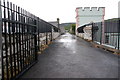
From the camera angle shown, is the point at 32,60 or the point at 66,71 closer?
the point at 66,71

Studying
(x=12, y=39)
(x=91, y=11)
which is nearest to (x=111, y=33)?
(x=12, y=39)

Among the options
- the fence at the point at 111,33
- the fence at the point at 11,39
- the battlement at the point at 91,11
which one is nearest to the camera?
the fence at the point at 11,39

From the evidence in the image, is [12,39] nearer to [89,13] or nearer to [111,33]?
[111,33]

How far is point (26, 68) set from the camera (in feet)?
15.8

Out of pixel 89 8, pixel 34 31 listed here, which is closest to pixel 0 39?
pixel 34 31

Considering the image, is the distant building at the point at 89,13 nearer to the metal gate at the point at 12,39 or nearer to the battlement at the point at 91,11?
the battlement at the point at 91,11

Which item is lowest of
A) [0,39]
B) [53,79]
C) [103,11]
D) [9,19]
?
[53,79]

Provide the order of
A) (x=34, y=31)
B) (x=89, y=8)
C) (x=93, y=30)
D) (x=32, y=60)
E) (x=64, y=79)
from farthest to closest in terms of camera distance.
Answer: (x=89, y=8)
(x=93, y=30)
(x=34, y=31)
(x=32, y=60)
(x=64, y=79)

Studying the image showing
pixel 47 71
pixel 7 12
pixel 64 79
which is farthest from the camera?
pixel 47 71

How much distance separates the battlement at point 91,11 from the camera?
123 ft

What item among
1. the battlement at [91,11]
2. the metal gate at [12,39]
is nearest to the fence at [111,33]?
the metal gate at [12,39]

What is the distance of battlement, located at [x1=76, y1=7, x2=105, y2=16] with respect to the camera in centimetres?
3738

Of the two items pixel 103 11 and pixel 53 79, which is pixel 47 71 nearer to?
pixel 53 79

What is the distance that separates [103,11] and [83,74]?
36.6 metres
